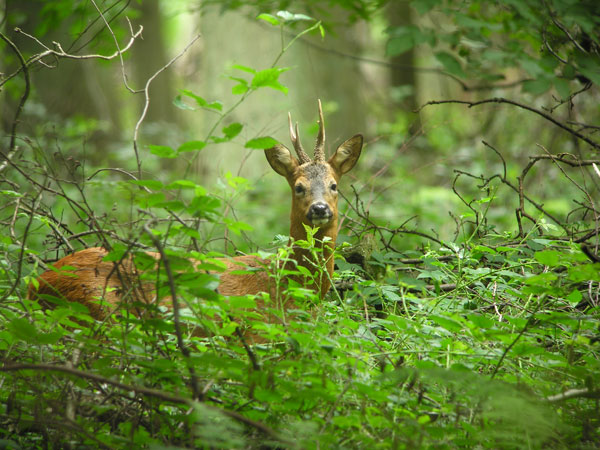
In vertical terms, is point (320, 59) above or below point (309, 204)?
above

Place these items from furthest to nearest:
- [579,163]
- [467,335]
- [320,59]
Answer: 1. [320,59]
2. [579,163]
3. [467,335]

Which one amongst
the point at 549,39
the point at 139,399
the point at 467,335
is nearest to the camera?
the point at 139,399

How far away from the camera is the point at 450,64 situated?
4516mm

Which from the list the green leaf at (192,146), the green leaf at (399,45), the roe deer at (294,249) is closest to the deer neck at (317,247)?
the roe deer at (294,249)

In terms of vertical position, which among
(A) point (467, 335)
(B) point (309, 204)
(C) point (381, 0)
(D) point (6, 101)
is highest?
(D) point (6, 101)

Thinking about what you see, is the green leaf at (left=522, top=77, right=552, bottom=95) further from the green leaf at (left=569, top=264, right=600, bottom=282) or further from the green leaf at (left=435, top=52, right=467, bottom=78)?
the green leaf at (left=569, top=264, right=600, bottom=282)

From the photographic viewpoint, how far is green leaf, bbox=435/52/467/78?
4.50 metres

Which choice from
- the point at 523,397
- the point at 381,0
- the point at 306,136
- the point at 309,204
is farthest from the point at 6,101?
the point at 523,397

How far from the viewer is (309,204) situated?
160 inches

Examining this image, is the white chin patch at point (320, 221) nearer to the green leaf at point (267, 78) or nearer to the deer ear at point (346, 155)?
the deer ear at point (346, 155)

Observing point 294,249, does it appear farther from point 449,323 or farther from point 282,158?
point 449,323

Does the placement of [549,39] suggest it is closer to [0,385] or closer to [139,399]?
[139,399]

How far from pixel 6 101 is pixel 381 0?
729cm

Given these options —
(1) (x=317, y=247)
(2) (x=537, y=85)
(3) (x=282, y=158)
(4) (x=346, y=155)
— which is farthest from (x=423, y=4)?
(1) (x=317, y=247)
